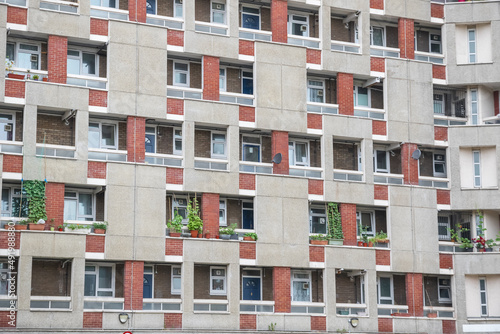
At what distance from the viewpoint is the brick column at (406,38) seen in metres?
50.3

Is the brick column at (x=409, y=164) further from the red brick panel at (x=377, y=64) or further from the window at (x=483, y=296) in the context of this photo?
the window at (x=483, y=296)

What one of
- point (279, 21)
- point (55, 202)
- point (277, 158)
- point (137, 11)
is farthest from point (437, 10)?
point (55, 202)

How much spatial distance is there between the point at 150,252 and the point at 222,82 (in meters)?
9.01

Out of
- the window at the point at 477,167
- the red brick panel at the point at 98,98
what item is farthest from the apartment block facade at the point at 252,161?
the window at the point at 477,167

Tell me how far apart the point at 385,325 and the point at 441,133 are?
989 cm

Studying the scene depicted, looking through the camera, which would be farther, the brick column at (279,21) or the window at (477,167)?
the window at (477,167)

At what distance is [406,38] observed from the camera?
50.4m

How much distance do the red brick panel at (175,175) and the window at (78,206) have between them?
11.0 ft

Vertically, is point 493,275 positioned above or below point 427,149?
below

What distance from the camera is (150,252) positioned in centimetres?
4309

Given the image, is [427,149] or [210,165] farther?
[427,149]

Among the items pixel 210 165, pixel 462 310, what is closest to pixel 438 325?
pixel 462 310

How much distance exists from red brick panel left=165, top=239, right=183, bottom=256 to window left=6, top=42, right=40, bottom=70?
925cm

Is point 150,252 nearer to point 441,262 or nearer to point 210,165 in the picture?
point 210,165
